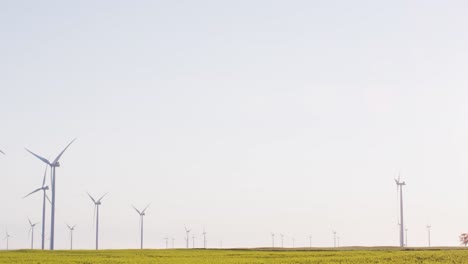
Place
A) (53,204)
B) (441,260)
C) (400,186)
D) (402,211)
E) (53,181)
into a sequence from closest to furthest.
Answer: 1. (441,260)
2. (53,204)
3. (53,181)
4. (402,211)
5. (400,186)

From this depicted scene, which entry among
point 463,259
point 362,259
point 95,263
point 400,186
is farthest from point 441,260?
point 400,186

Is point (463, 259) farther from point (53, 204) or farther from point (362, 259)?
point (53, 204)

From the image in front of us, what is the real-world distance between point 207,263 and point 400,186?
404 ft

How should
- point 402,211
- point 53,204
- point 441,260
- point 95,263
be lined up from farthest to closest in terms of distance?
point 402,211
point 53,204
point 441,260
point 95,263

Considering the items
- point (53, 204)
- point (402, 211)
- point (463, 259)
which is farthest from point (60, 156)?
point (463, 259)

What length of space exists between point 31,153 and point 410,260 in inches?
2962

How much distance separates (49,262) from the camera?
5950 cm

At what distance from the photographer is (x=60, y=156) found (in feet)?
450

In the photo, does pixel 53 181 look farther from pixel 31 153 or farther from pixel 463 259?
pixel 463 259

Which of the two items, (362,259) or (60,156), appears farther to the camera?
(60,156)

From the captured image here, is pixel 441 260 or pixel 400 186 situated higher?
pixel 400 186

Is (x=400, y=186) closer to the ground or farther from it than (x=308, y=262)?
farther from it

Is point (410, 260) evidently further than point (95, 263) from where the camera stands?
Yes

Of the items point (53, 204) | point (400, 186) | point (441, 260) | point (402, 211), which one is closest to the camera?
point (441, 260)
